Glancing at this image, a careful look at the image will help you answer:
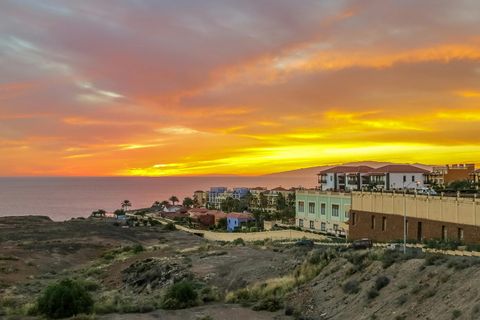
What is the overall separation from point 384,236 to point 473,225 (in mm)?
13373

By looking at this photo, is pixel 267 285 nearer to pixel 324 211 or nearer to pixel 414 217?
pixel 414 217

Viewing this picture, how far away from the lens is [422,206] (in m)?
49.6

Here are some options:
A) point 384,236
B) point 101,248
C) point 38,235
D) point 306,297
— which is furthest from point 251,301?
point 38,235

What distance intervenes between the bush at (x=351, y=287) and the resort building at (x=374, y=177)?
6036 cm

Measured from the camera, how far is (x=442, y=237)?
1834 inches

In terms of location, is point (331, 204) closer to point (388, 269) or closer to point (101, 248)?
point (101, 248)

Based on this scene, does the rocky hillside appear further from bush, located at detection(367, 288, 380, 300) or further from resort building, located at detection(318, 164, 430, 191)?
resort building, located at detection(318, 164, 430, 191)

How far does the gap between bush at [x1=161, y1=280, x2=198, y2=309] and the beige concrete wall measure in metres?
26.5

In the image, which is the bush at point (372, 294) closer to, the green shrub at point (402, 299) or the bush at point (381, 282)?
the bush at point (381, 282)

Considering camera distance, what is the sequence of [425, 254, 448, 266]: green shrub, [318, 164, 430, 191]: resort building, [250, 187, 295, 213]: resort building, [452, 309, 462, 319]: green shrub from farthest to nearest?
[250, 187, 295, 213]: resort building < [318, 164, 430, 191]: resort building < [425, 254, 448, 266]: green shrub < [452, 309, 462, 319]: green shrub

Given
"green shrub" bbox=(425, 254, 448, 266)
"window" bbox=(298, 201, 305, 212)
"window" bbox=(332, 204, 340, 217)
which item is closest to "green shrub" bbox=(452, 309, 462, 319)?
"green shrub" bbox=(425, 254, 448, 266)

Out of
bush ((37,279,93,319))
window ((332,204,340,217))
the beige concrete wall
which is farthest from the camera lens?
window ((332,204,340,217))

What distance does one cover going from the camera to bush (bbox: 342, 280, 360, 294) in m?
24.5

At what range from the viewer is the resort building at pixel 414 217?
43781mm
